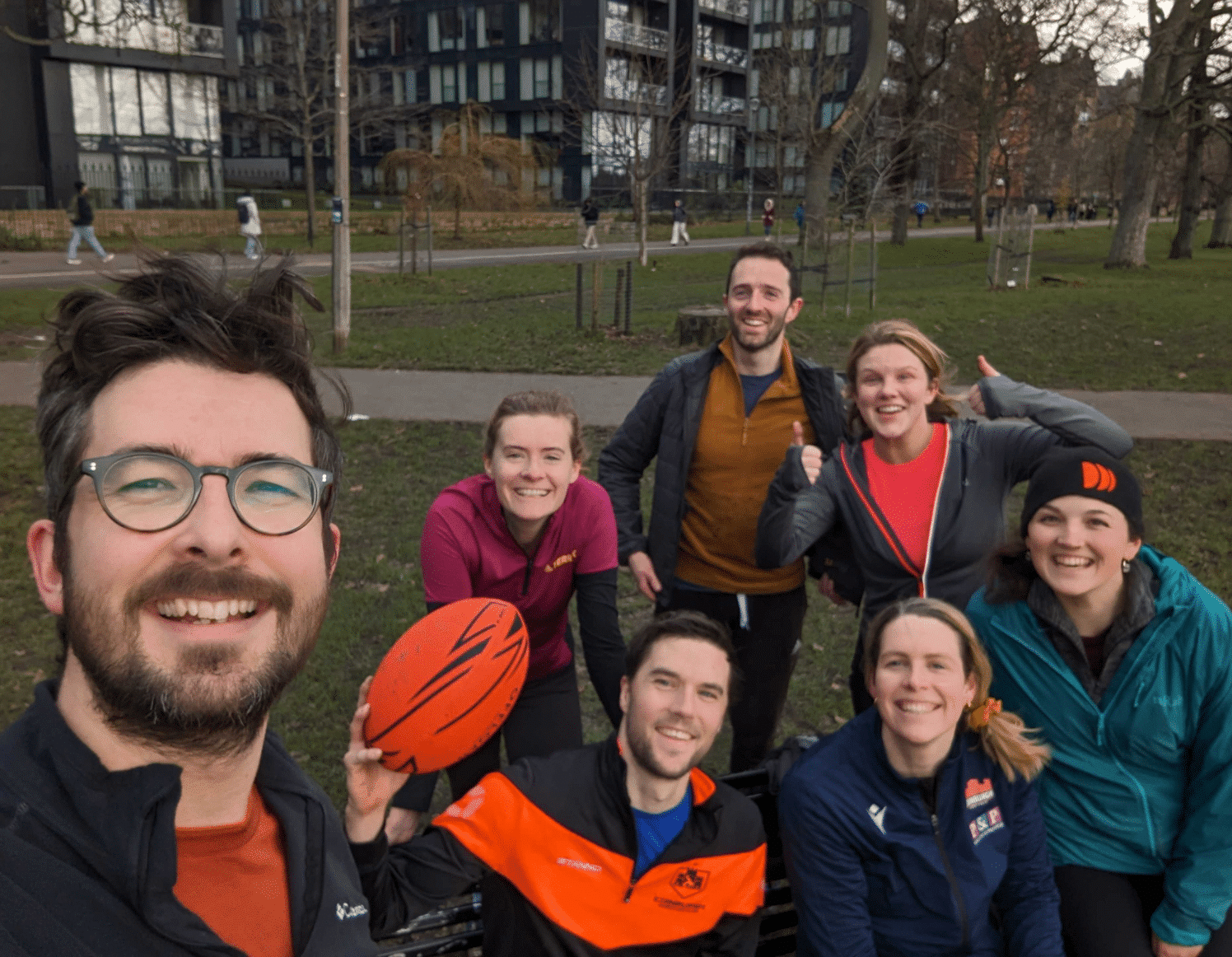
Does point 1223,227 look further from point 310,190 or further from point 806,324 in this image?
point 310,190

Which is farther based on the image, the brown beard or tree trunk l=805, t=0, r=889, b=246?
tree trunk l=805, t=0, r=889, b=246

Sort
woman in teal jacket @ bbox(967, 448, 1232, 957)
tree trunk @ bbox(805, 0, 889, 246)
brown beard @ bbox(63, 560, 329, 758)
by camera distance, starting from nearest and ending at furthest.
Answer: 1. brown beard @ bbox(63, 560, 329, 758)
2. woman in teal jacket @ bbox(967, 448, 1232, 957)
3. tree trunk @ bbox(805, 0, 889, 246)

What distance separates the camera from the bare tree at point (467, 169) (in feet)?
117

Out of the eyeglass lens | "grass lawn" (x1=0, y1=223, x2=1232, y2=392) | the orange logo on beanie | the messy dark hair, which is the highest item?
the messy dark hair

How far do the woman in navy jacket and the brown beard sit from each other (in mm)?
2014

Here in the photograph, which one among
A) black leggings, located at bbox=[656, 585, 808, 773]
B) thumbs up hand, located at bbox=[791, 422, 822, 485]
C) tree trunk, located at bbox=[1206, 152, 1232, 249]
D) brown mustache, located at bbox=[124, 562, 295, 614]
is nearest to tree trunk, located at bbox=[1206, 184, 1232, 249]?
tree trunk, located at bbox=[1206, 152, 1232, 249]

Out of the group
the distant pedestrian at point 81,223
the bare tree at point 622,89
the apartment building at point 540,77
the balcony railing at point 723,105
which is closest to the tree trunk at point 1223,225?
the apartment building at point 540,77

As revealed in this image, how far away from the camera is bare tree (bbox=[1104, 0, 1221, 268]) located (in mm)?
29188

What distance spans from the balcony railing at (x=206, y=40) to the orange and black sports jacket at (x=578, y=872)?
4327 centimetres

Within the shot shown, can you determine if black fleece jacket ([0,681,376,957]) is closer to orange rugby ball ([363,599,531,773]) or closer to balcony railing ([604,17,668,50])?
orange rugby ball ([363,599,531,773])

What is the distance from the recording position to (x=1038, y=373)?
13.2 m

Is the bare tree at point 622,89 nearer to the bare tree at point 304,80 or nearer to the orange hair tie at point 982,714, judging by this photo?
the bare tree at point 304,80

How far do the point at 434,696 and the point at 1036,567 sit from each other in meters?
2.00

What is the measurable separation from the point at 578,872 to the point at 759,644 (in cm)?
160
